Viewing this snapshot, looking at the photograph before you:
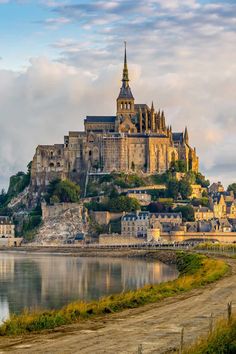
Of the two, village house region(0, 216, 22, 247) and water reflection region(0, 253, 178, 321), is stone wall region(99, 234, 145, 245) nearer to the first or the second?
village house region(0, 216, 22, 247)

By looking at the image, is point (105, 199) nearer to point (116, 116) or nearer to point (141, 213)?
point (141, 213)

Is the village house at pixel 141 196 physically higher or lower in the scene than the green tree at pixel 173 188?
lower

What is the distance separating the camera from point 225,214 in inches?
4478

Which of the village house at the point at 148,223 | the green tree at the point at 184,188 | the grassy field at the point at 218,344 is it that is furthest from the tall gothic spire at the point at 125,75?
the grassy field at the point at 218,344

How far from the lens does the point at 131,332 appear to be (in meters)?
19.6

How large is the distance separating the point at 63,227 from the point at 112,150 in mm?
13457

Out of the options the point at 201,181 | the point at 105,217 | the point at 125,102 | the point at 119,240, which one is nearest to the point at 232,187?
the point at 201,181

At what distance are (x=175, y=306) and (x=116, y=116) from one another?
98.2m

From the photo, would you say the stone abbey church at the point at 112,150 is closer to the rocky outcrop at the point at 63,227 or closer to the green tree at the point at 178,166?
the green tree at the point at 178,166

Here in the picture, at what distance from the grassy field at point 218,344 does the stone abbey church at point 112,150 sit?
9830 cm

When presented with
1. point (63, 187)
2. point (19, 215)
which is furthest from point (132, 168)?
point (19, 215)

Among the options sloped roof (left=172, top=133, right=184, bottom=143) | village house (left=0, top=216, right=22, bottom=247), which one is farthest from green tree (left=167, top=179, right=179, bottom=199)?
village house (left=0, top=216, right=22, bottom=247)

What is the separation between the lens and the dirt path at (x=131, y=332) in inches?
683

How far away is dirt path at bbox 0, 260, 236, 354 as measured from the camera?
1736cm
